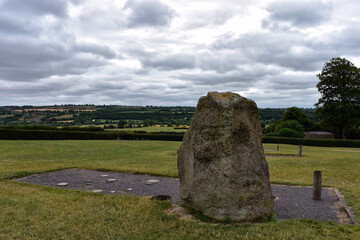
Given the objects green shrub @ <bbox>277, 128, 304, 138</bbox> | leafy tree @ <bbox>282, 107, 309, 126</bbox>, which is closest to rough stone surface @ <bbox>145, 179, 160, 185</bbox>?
green shrub @ <bbox>277, 128, 304, 138</bbox>

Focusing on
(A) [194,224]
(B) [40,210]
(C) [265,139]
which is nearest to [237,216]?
(A) [194,224]

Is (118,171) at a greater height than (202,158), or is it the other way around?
(202,158)

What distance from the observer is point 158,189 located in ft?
35.8

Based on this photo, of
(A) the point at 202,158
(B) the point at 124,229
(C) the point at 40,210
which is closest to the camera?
(B) the point at 124,229

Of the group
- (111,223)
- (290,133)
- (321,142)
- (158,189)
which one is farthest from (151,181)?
(290,133)

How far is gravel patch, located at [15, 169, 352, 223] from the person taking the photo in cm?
816

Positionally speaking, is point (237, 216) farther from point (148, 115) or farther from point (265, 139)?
point (148, 115)

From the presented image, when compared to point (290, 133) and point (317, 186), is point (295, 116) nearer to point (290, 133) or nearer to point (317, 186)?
point (290, 133)

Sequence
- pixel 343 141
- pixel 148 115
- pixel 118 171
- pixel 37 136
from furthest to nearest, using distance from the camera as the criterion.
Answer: pixel 148 115 → pixel 37 136 → pixel 343 141 → pixel 118 171

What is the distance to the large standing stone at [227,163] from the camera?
6645 mm

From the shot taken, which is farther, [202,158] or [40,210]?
[40,210]

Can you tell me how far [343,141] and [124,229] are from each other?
4155cm

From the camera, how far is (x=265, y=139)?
43.5 metres

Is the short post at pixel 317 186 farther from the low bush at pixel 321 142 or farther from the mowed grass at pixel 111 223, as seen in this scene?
the low bush at pixel 321 142
